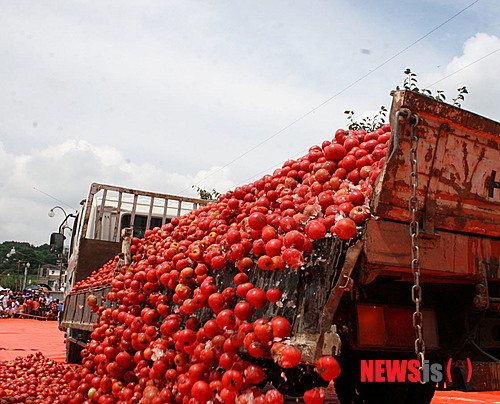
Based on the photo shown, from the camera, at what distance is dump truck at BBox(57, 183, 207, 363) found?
6590 mm

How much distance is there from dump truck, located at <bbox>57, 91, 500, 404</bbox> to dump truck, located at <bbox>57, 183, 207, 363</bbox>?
10.6 ft

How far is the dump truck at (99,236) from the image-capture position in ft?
21.6

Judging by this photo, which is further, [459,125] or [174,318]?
[174,318]

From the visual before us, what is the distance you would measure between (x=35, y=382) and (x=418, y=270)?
5.06m

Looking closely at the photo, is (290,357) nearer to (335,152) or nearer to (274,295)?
(274,295)

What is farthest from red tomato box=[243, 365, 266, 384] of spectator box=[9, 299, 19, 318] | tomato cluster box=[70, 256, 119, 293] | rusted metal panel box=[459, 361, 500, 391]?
spectator box=[9, 299, 19, 318]

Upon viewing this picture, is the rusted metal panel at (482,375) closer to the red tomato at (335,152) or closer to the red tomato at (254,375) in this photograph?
the red tomato at (254,375)

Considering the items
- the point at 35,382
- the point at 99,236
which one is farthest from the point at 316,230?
the point at 99,236

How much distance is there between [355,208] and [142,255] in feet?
10.4

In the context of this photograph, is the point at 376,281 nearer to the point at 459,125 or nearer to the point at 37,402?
the point at 459,125

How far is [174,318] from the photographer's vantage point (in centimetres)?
357

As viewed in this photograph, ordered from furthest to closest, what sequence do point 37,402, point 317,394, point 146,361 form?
point 37,402 → point 146,361 → point 317,394

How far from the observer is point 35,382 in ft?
18.5

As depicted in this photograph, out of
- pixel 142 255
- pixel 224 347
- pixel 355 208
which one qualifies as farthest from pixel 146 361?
pixel 355 208
